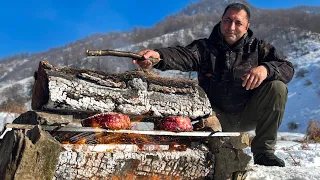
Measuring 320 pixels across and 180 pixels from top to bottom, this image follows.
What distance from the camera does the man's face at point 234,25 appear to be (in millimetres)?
3139

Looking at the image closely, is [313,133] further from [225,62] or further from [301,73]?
[301,73]

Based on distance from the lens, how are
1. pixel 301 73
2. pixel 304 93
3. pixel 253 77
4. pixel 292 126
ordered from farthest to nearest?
pixel 301 73 < pixel 304 93 < pixel 292 126 < pixel 253 77

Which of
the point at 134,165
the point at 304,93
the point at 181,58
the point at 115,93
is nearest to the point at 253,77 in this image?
the point at 181,58

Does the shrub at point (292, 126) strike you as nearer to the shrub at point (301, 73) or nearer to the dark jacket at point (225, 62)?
the shrub at point (301, 73)

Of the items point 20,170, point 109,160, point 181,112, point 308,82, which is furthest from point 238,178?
point 308,82

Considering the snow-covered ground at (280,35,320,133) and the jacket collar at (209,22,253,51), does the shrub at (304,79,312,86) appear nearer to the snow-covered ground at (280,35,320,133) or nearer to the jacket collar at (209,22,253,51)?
the snow-covered ground at (280,35,320,133)

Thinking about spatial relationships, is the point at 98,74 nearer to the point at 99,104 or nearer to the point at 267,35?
the point at 99,104

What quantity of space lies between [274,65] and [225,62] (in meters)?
0.48

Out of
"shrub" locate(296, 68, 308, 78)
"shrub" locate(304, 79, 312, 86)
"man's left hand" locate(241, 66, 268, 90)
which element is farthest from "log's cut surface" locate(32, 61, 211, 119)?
"shrub" locate(296, 68, 308, 78)

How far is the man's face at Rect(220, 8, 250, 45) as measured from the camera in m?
3.14

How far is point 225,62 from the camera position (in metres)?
3.15

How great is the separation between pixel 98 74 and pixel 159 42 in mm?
47624

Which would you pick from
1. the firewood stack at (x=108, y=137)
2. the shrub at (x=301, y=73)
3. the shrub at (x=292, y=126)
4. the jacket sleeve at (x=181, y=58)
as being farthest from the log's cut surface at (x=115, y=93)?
the shrub at (x=301, y=73)

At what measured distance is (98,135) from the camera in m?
1.86
